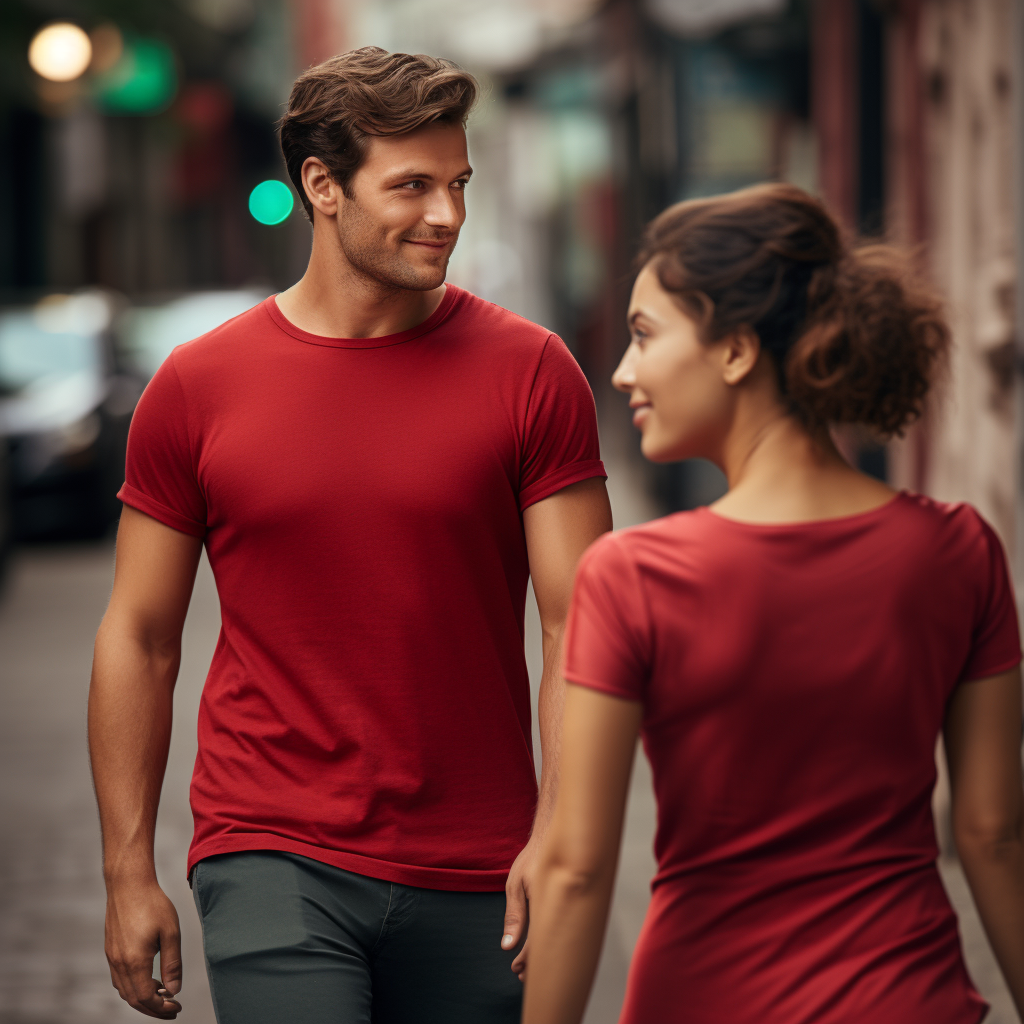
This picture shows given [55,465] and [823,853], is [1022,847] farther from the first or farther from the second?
[55,465]

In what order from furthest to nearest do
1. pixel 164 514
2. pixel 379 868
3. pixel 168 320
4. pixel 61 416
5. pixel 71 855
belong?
pixel 168 320, pixel 61 416, pixel 71 855, pixel 164 514, pixel 379 868

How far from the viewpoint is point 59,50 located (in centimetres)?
2005

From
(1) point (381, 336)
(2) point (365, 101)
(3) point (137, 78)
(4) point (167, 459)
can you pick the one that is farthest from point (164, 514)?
(3) point (137, 78)

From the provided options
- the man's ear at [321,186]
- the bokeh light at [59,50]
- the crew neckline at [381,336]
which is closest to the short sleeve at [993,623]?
the crew neckline at [381,336]

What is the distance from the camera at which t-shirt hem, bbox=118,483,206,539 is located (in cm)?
280

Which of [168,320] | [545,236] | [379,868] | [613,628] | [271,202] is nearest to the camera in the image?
[613,628]

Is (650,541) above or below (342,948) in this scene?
above

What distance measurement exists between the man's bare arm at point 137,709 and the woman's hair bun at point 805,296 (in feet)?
3.76

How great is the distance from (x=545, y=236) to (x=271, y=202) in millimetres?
11362

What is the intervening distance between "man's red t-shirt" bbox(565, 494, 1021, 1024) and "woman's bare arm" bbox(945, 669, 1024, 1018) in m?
0.07

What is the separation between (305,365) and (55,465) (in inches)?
508

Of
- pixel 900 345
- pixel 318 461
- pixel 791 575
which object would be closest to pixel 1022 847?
pixel 791 575

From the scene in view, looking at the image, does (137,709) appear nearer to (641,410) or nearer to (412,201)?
(412,201)

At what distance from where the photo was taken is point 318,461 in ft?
8.82
